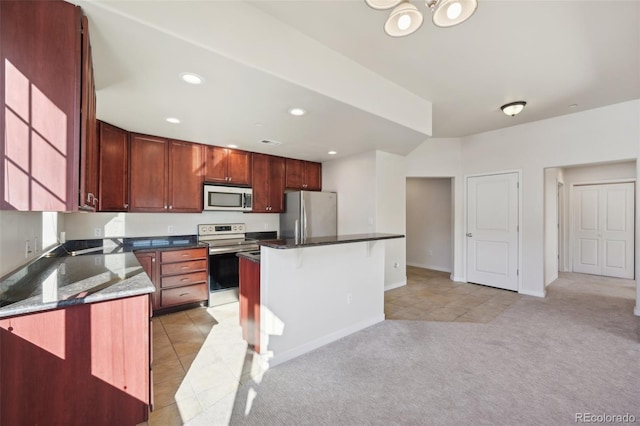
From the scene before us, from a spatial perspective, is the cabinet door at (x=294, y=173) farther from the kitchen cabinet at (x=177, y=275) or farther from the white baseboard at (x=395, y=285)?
the white baseboard at (x=395, y=285)

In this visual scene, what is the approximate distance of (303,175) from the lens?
16.2 ft

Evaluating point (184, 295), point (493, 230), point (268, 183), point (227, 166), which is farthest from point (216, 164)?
point (493, 230)

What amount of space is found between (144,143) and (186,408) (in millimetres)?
3066

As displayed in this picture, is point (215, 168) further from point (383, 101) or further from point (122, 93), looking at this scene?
point (383, 101)

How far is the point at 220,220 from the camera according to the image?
14.0ft

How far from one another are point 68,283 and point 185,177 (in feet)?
7.71

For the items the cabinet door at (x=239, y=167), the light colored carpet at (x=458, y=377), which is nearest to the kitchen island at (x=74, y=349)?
the light colored carpet at (x=458, y=377)

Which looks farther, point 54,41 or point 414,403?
point 414,403

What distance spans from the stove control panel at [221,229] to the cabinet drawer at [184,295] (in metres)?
0.83

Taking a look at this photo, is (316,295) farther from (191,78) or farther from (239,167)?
(239,167)

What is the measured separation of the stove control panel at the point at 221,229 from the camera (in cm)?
405

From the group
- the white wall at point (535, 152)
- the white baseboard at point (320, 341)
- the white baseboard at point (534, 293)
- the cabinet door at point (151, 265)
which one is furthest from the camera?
the white baseboard at point (534, 293)

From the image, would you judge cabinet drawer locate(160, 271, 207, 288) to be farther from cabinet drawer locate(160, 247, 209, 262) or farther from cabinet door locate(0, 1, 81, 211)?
cabinet door locate(0, 1, 81, 211)

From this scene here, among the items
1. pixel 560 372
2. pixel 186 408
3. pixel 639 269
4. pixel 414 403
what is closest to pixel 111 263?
pixel 186 408
